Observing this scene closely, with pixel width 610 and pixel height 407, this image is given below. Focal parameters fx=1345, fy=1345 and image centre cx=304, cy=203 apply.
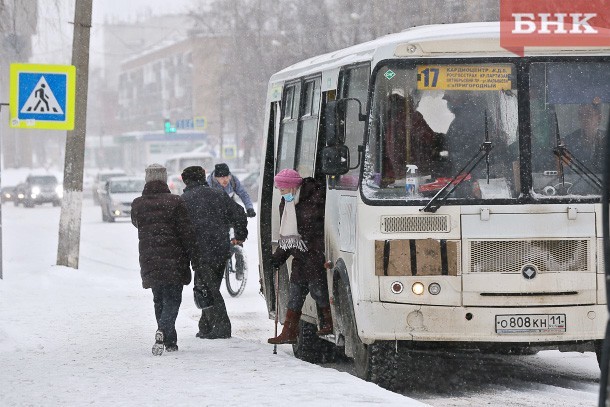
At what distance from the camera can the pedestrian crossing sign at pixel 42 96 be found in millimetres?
18078

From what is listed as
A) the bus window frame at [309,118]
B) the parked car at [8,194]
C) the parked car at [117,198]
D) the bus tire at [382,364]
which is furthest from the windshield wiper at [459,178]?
the parked car at [8,194]

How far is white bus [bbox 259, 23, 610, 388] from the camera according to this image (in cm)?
944

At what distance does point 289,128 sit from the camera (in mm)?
12836

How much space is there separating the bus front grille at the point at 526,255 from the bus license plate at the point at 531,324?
32cm

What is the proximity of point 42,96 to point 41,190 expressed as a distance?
1919 inches

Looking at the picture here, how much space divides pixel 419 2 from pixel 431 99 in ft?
103

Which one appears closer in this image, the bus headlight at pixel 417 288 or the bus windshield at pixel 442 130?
the bus headlight at pixel 417 288

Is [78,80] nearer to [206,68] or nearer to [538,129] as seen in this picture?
[538,129]

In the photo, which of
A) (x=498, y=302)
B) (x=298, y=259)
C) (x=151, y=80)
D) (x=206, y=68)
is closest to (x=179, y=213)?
(x=298, y=259)

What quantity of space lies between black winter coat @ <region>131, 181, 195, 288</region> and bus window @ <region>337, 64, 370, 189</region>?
1619mm

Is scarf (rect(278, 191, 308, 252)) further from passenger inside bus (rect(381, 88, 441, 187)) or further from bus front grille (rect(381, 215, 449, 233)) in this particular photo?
bus front grille (rect(381, 215, 449, 233))

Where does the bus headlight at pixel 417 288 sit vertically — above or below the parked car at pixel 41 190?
below

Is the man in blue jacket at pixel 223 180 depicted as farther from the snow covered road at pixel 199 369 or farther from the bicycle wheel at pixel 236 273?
the snow covered road at pixel 199 369

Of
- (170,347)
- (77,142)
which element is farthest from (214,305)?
(77,142)
